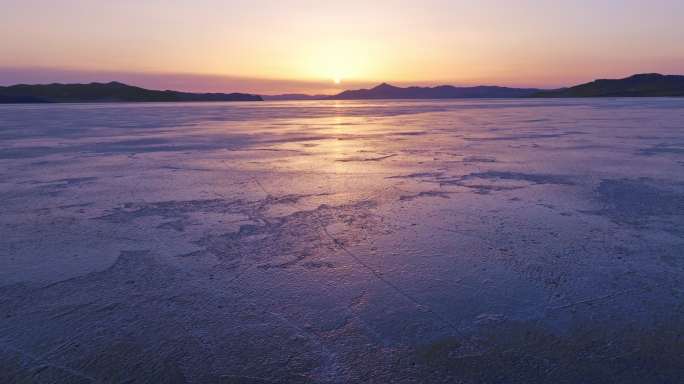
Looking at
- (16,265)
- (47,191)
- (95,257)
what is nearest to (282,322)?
(95,257)

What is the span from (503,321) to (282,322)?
1469mm

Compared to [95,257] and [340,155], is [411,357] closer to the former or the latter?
[95,257]

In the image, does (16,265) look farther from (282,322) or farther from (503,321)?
(503,321)

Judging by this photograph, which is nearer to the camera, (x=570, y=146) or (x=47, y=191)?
(x=47, y=191)

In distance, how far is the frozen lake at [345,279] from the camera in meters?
2.63

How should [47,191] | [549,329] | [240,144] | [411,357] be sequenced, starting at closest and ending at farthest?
[411,357]
[549,329]
[47,191]
[240,144]

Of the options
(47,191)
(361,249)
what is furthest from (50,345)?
(47,191)

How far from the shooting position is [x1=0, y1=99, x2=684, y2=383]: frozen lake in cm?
263

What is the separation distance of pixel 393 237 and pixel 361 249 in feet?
1.58

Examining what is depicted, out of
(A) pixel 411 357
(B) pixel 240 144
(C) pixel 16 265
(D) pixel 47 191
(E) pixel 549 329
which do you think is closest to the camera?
(A) pixel 411 357

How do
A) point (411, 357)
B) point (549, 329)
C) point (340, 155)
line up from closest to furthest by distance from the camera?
1. point (411, 357)
2. point (549, 329)
3. point (340, 155)

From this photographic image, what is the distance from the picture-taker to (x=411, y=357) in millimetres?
2674

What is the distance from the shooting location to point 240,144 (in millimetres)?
14148

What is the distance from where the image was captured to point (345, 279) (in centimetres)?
378
